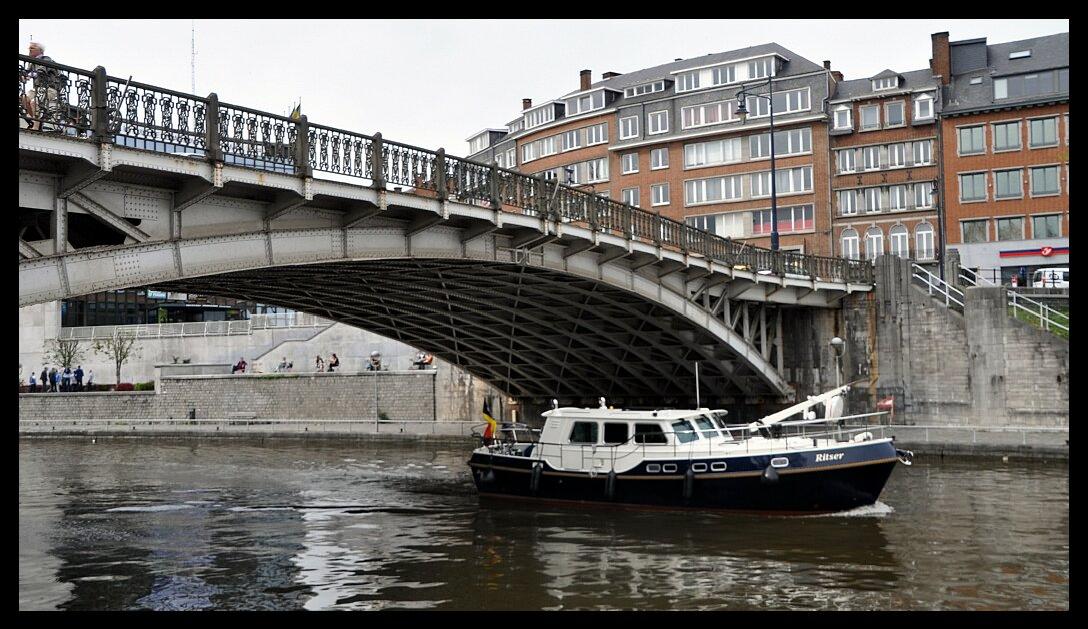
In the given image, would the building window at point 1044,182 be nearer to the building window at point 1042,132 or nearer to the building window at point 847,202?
the building window at point 1042,132

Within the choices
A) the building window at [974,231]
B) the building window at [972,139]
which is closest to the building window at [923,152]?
the building window at [972,139]

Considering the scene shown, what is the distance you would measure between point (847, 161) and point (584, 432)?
3779 cm

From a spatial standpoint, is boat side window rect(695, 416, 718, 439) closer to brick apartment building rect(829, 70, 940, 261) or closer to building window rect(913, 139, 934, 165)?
brick apartment building rect(829, 70, 940, 261)

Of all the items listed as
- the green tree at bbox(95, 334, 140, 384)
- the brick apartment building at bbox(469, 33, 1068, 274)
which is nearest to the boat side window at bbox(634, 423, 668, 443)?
the brick apartment building at bbox(469, 33, 1068, 274)

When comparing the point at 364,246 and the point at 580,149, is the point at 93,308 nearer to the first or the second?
the point at 580,149

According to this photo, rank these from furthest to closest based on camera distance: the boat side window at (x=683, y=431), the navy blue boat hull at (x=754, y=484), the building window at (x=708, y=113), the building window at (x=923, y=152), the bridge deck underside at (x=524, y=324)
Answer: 1. the building window at (x=708, y=113)
2. the building window at (x=923, y=152)
3. the bridge deck underside at (x=524, y=324)
4. the boat side window at (x=683, y=431)
5. the navy blue boat hull at (x=754, y=484)

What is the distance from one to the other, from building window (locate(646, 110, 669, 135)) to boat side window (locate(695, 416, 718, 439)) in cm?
4127

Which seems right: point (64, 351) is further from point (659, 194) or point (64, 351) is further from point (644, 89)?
point (644, 89)

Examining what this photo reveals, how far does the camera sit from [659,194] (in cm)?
6500

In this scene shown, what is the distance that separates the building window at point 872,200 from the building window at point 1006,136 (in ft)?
20.7

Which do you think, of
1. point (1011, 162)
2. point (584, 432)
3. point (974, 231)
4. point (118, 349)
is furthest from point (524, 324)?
point (118, 349)

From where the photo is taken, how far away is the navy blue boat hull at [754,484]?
77.8ft

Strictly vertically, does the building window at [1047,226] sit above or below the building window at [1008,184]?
below
